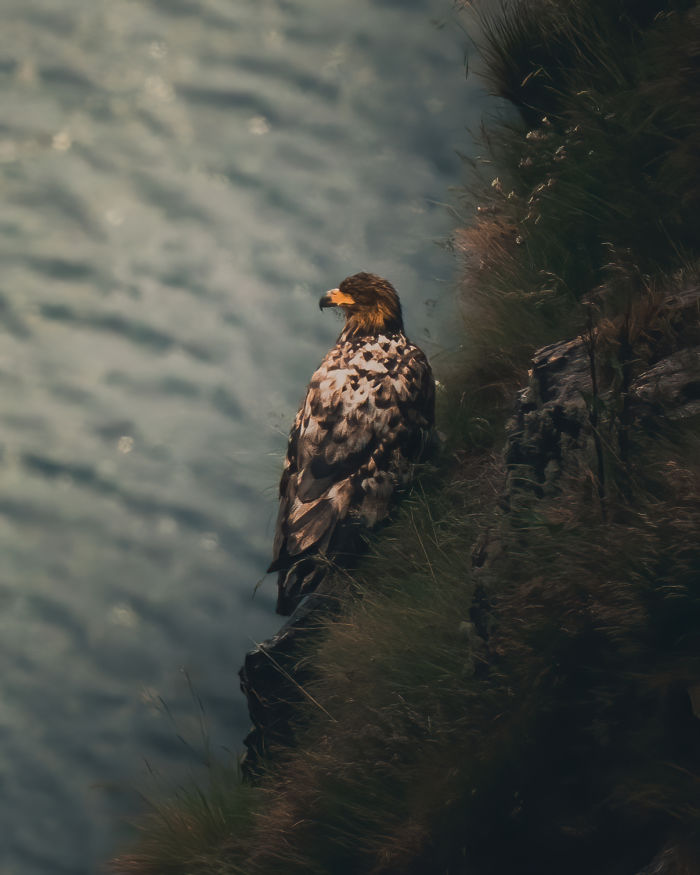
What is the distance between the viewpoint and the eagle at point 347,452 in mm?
3664

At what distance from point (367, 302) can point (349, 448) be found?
880mm

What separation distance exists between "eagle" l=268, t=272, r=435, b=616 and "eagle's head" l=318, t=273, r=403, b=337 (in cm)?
13

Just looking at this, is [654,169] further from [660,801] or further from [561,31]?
Answer: [660,801]

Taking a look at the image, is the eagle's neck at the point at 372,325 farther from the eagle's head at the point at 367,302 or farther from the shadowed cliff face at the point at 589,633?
the shadowed cliff face at the point at 589,633

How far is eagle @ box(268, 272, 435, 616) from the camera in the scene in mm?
3664

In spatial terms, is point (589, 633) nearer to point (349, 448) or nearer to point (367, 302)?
point (349, 448)

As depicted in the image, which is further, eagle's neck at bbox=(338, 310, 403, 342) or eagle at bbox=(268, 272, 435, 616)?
eagle's neck at bbox=(338, 310, 403, 342)

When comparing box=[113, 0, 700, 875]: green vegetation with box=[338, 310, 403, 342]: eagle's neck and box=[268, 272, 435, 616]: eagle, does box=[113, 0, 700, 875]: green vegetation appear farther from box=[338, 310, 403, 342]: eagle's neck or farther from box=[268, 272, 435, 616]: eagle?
box=[338, 310, 403, 342]: eagle's neck

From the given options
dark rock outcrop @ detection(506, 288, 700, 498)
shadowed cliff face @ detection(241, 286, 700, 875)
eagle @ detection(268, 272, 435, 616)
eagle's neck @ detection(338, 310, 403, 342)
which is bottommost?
shadowed cliff face @ detection(241, 286, 700, 875)

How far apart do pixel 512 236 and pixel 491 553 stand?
2.38 meters

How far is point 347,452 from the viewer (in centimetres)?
378

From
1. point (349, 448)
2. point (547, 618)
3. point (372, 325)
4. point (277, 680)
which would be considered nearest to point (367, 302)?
point (372, 325)

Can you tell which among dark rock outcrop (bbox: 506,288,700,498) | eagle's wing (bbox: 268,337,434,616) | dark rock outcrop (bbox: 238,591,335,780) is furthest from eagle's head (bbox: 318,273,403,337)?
dark rock outcrop (bbox: 238,591,335,780)

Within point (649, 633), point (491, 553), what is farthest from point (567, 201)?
point (649, 633)
